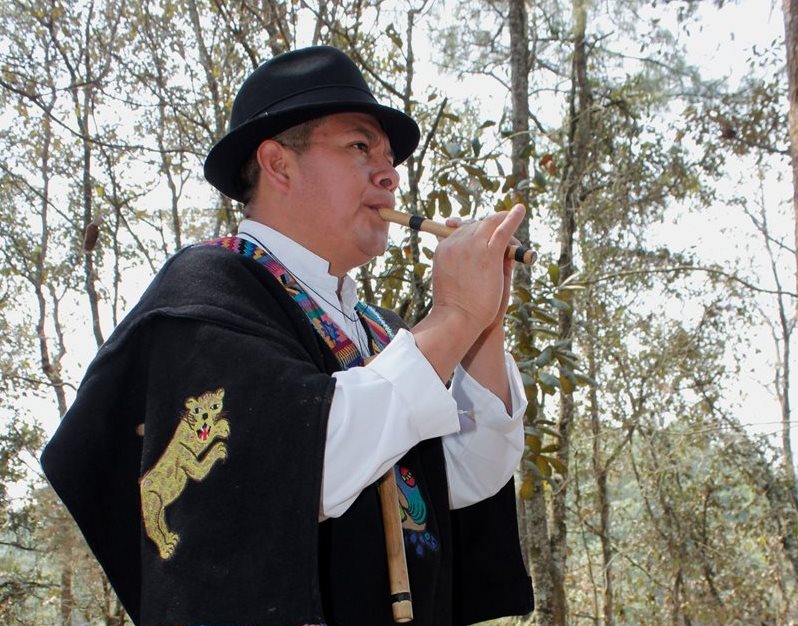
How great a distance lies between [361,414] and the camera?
1225 mm

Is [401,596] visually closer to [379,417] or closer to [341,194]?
[379,417]

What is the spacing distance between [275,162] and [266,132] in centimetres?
6

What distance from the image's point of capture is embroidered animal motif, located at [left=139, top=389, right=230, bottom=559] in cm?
119

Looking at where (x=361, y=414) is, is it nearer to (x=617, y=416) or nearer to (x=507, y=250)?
(x=507, y=250)

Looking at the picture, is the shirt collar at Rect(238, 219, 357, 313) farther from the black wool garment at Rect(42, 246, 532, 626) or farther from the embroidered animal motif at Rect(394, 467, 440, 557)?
the embroidered animal motif at Rect(394, 467, 440, 557)

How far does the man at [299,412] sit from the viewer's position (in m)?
1.17

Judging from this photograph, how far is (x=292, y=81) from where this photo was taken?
169 cm

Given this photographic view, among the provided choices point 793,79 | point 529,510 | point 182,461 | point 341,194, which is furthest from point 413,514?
point 529,510

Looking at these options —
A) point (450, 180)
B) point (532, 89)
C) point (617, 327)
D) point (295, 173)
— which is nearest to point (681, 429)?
point (617, 327)

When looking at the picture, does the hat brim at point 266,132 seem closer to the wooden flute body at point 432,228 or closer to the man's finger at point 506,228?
the wooden flute body at point 432,228

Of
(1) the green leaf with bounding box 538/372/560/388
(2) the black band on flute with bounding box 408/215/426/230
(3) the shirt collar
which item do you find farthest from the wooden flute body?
(1) the green leaf with bounding box 538/372/560/388

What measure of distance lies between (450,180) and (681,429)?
26.4ft

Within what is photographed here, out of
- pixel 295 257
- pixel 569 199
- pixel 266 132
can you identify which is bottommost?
pixel 295 257

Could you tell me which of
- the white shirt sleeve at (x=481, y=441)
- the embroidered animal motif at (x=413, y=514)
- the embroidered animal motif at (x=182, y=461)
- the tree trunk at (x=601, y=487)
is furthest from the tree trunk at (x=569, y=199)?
the embroidered animal motif at (x=182, y=461)
